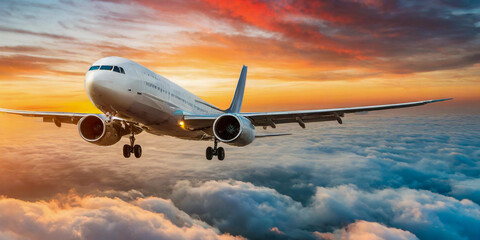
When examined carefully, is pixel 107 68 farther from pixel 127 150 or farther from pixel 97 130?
pixel 127 150

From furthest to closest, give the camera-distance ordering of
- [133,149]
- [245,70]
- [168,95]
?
[245,70], [133,149], [168,95]

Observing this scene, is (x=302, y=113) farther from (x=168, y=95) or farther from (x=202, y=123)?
(x=168, y=95)

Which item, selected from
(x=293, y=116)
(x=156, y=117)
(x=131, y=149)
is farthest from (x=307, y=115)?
(x=131, y=149)

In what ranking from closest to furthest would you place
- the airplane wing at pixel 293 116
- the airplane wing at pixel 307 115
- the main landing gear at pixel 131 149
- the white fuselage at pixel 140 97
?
the white fuselage at pixel 140 97 < the airplane wing at pixel 307 115 < the airplane wing at pixel 293 116 < the main landing gear at pixel 131 149

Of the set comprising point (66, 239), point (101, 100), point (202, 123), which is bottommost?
point (66, 239)

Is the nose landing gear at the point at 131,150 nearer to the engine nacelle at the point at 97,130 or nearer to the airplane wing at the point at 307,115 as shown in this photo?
the engine nacelle at the point at 97,130

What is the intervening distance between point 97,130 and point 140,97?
5.98 metres

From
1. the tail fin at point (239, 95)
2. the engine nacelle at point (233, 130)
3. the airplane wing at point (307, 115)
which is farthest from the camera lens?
the tail fin at point (239, 95)

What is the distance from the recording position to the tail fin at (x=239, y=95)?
129ft

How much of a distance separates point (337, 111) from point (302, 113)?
2.32m

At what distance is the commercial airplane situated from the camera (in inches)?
620

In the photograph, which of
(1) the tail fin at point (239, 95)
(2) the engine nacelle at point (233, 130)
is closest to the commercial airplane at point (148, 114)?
(2) the engine nacelle at point (233, 130)

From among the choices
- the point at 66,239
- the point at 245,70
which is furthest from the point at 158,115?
the point at 66,239

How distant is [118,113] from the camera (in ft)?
56.3
